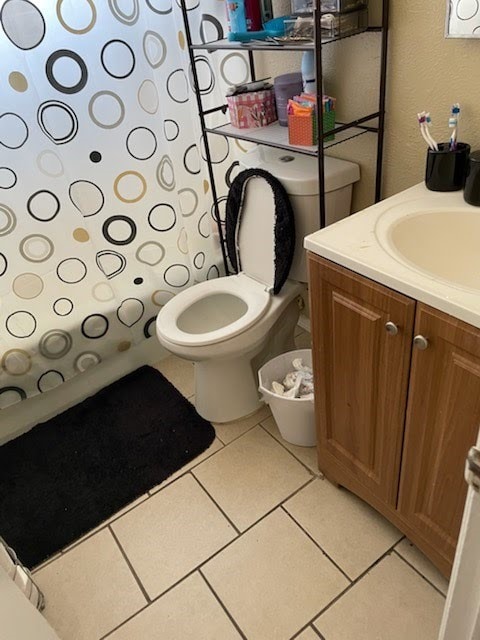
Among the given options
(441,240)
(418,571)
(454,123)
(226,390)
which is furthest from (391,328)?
(226,390)

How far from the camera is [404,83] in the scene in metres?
1.38

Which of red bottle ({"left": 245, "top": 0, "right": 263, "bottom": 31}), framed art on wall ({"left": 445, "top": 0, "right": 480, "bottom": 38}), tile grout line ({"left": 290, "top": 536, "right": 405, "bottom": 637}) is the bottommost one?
tile grout line ({"left": 290, "top": 536, "right": 405, "bottom": 637})

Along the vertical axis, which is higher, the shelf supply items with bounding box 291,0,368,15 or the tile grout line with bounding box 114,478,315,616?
the shelf supply items with bounding box 291,0,368,15

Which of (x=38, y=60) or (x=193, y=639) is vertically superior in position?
(x=38, y=60)

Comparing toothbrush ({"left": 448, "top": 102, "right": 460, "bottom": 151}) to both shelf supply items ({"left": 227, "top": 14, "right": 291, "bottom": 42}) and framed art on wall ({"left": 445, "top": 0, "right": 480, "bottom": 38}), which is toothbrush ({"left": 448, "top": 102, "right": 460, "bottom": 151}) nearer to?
framed art on wall ({"left": 445, "top": 0, "right": 480, "bottom": 38})

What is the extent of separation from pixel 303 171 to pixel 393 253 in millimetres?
647

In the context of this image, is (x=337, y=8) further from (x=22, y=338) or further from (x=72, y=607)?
(x=72, y=607)

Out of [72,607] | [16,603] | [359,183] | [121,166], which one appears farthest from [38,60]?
[72,607]

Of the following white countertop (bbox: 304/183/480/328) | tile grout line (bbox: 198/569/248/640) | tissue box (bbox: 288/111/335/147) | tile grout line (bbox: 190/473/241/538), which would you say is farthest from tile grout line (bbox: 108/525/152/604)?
tissue box (bbox: 288/111/335/147)

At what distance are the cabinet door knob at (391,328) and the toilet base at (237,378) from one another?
0.72 m

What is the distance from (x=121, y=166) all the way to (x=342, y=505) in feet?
4.55

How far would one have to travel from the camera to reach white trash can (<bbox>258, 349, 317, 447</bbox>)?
5.32ft

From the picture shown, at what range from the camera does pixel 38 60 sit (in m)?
1.53

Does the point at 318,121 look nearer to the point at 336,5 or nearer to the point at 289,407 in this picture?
the point at 336,5
